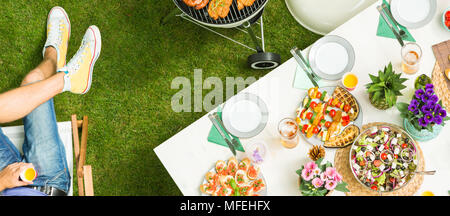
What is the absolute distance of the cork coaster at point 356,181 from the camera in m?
1.55

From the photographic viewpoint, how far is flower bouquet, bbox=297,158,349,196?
4.62 feet

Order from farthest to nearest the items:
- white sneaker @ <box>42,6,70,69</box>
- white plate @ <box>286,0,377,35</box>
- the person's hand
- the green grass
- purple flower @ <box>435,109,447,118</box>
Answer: the green grass, white sneaker @ <box>42,6,70,69</box>, white plate @ <box>286,0,377,35</box>, the person's hand, purple flower @ <box>435,109,447,118</box>

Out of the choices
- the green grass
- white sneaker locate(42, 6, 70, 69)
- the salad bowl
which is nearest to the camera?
the salad bowl

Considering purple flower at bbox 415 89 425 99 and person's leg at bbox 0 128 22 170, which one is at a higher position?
purple flower at bbox 415 89 425 99

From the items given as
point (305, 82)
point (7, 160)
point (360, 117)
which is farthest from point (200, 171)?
point (7, 160)

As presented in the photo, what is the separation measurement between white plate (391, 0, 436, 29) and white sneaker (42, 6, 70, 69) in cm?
224

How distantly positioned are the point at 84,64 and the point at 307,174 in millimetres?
1734

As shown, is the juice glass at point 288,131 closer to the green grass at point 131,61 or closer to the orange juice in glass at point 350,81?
the orange juice in glass at point 350,81

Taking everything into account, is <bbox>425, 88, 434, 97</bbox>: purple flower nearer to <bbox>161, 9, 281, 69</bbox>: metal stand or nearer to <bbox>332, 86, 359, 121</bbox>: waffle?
<bbox>332, 86, 359, 121</bbox>: waffle

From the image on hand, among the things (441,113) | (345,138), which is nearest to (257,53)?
A: (345,138)

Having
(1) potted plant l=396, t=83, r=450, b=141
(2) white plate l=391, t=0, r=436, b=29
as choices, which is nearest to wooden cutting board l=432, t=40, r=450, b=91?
(2) white plate l=391, t=0, r=436, b=29

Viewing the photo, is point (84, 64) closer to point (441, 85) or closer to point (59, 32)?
point (59, 32)

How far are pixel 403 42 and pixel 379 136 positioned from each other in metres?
0.54
